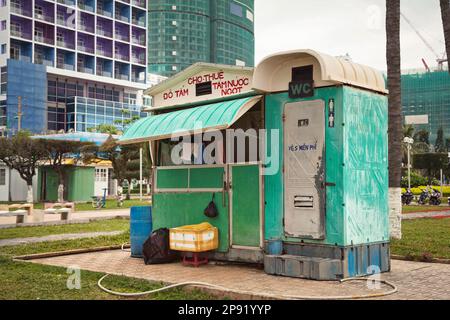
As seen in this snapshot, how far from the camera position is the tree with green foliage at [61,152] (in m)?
38.9

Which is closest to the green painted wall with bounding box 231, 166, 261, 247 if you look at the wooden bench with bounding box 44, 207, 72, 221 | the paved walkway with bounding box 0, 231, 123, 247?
the paved walkway with bounding box 0, 231, 123, 247

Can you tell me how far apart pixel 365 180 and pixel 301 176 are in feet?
3.32

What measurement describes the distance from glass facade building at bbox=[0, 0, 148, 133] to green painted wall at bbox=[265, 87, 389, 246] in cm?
6872

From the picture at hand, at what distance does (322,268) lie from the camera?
820cm

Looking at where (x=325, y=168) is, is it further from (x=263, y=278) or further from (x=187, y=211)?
(x=187, y=211)

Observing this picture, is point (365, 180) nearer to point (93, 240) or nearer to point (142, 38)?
point (93, 240)

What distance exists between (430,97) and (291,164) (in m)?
176

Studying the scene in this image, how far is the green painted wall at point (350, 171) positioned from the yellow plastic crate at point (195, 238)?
1.08 m

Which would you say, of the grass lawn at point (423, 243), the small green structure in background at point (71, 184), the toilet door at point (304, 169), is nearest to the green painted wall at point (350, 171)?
the toilet door at point (304, 169)

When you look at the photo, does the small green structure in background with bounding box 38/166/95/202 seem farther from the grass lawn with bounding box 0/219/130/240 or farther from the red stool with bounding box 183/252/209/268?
the red stool with bounding box 183/252/209/268

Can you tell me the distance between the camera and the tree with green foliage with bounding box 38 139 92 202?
38.9 m

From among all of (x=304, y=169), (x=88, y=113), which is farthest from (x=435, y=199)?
(x=88, y=113)

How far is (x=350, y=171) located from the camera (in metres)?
8.67

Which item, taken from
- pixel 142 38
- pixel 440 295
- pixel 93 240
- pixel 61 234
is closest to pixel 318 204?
pixel 440 295
